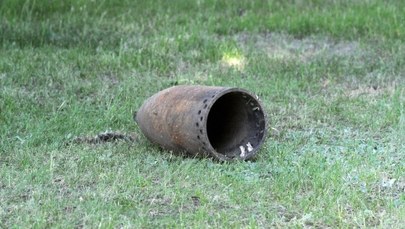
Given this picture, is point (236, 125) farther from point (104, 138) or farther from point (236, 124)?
point (104, 138)

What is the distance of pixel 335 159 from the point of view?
5094 millimetres

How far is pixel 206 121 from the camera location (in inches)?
192

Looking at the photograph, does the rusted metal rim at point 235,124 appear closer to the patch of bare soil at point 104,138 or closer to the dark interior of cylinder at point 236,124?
the dark interior of cylinder at point 236,124

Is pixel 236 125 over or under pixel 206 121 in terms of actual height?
under

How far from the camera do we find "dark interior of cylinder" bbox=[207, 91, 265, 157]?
525 centimetres

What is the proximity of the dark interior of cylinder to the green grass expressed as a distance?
6.4 inches

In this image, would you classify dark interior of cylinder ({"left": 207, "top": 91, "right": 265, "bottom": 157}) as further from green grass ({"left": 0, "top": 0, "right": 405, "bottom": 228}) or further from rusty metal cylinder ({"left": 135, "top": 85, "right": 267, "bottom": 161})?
green grass ({"left": 0, "top": 0, "right": 405, "bottom": 228})

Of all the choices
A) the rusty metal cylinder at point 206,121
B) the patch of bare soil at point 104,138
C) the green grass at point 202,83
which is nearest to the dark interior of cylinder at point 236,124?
the rusty metal cylinder at point 206,121

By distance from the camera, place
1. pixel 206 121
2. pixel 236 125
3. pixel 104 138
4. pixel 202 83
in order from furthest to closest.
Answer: pixel 202 83
pixel 104 138
pixel 236 125
pixel 206 121

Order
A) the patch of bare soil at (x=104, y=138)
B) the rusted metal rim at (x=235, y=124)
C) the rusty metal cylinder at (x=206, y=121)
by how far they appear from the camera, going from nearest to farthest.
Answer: the rusty metal cylinder at (x=206, y=121)
the rusted metal rim at (x=235, y=124)
the patch of bare soil at (x=104, y=138)

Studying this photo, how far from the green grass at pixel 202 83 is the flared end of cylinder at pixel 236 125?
0.14 meters

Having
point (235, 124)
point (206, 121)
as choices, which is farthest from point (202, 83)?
point (206, 121)

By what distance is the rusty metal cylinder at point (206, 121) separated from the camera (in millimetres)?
4941

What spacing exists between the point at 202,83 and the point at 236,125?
1820 millimetres
